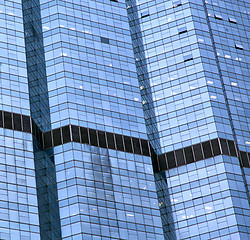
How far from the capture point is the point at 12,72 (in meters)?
130

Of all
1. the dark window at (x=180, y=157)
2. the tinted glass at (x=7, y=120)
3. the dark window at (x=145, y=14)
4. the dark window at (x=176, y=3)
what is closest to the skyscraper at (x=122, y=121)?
the dark window at (x=145, y=14)

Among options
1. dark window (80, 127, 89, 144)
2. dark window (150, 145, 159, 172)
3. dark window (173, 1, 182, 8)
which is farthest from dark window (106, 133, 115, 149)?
dark window (173, 1, 182, 8)

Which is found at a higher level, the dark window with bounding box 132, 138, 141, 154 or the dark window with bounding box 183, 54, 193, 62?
the dark window with bounding box 183, 54, 193, 62

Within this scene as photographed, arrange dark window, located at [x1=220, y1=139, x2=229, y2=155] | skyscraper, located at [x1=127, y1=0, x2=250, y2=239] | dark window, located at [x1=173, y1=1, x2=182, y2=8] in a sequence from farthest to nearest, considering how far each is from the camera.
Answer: dark window, located at [x1=173, y1=1, x2=182, y2=8], dark window, located at [x1=220, y1=139, x2=229, y2=155], skyscraper, located at [x1=127, y1=0, x2=250, y2=239]

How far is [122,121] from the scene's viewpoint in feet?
453

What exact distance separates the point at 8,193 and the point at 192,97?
4736cm

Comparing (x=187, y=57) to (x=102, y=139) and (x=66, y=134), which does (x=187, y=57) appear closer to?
(x=102, y=139)

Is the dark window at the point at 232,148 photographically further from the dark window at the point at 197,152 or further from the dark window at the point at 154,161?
the dark window at the point at 154,161

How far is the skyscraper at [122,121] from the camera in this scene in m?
123

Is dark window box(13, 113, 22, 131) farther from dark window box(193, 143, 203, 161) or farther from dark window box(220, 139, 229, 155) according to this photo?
dark window box(220, 139, 229, 155)

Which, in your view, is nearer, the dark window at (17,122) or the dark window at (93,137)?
the dark window at (17,122)

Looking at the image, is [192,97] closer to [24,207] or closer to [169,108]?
[169,108]

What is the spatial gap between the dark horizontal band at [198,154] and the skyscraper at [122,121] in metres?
0.23

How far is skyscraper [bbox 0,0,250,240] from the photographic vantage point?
122875 millimetres
